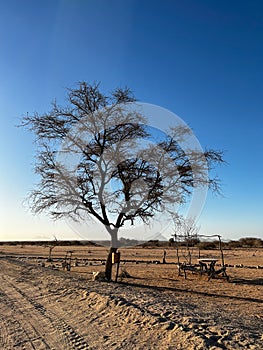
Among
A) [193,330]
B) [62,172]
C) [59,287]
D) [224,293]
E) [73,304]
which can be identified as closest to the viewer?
[193,330]

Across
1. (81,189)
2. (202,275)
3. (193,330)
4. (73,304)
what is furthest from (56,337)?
(202,275)

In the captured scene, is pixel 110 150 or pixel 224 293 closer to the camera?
pixel 224 293

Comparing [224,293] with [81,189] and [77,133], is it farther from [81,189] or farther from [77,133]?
[77,133]

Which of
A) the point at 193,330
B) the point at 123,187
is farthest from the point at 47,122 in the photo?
the point at 193,330

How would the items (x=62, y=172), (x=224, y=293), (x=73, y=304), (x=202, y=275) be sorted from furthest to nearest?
(x=202, y=275), (x=62, y=172), (x=224, y=293), (x=73, y=304)

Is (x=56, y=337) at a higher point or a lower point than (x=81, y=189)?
lower

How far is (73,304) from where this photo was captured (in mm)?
9234

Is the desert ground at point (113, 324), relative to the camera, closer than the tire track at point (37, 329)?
Yes

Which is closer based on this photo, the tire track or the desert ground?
the desert ground

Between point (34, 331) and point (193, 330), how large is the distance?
2.98 metres

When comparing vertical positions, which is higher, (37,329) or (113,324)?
(113,324)

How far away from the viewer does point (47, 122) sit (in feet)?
50.5

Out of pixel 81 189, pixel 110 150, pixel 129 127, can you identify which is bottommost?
pixel 81 189

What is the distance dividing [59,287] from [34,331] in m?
5.27
